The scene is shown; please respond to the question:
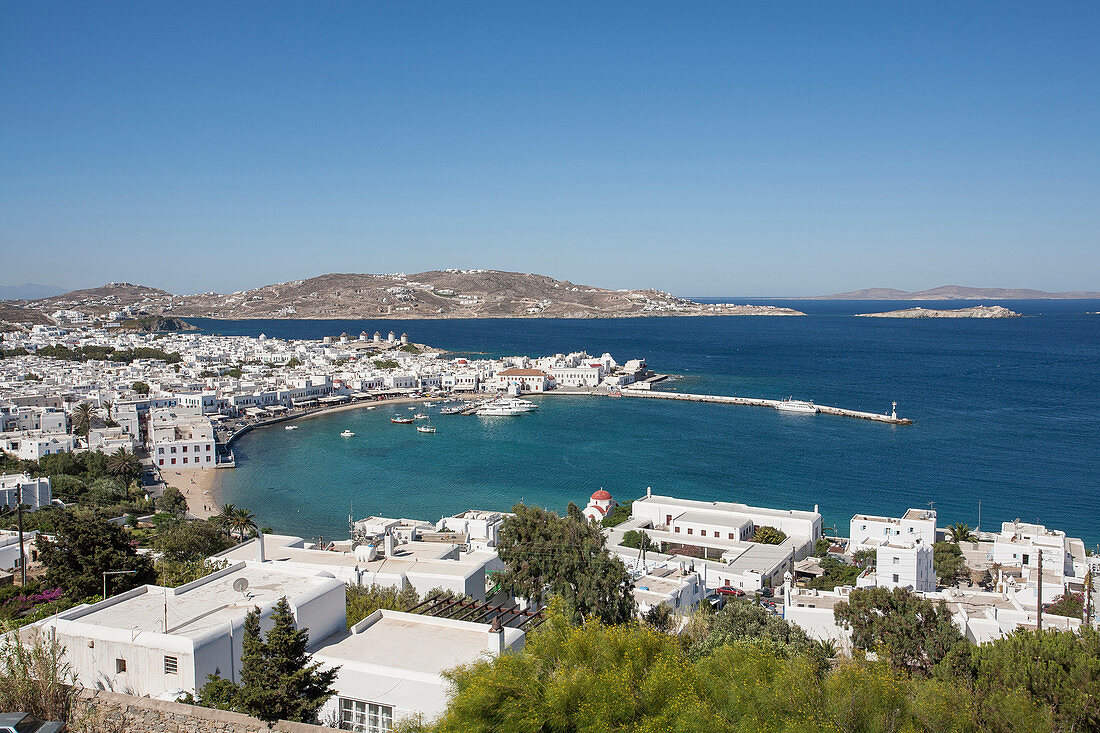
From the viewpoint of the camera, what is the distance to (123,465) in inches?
966

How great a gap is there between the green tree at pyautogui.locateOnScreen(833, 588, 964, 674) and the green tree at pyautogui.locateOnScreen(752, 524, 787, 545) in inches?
331

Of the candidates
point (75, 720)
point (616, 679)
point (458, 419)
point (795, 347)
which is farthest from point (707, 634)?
point (795, 347)

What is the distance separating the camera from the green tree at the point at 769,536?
18453 millimetres

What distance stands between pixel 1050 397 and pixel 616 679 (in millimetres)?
50393

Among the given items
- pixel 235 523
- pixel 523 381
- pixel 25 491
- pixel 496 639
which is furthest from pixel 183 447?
pixel 496 639

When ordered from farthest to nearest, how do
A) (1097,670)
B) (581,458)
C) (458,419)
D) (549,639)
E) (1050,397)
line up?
(1050,397)
(458,419)
(581,458)
(1097,670)
(549,639)

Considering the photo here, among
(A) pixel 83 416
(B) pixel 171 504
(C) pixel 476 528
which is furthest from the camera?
(A) pixel 83 416

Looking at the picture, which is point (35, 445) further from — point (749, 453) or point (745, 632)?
point (749, 453)

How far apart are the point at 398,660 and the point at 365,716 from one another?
55cm

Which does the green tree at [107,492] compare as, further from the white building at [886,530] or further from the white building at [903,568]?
the white building at [886,530]

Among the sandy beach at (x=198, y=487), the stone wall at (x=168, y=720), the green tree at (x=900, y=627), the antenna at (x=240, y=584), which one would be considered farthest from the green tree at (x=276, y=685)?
the sandy beach at (x=198, y=487)

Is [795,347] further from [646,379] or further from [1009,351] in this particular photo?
[646,379]

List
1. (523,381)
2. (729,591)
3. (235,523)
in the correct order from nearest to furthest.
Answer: (729,591) < (235,523) < (523,381)

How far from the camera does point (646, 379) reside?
55.0m
